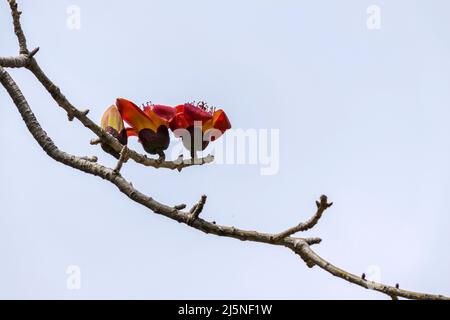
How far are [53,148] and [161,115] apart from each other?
0.47 m

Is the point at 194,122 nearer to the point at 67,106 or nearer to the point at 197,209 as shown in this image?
the point at 67,106

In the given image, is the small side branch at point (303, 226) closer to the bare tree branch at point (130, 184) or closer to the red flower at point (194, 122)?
the bare tree branch at point (130, 184)

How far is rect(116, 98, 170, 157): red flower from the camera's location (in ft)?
12.6

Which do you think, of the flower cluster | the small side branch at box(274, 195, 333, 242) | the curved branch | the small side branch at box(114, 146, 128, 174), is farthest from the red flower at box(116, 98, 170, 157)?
the small side branch at box(274, 195, 333, 242)

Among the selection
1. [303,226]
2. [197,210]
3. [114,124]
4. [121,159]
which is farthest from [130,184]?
[303,226]

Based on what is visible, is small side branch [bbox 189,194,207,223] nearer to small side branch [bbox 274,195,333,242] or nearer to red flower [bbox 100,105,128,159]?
small side branch [bbox 274,195,333,242]

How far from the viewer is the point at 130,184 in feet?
11.2

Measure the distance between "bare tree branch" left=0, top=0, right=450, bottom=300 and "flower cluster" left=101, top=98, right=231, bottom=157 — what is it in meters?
0.13

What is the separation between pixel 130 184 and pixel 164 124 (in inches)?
19.8

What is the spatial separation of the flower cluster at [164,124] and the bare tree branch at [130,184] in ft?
0.42
